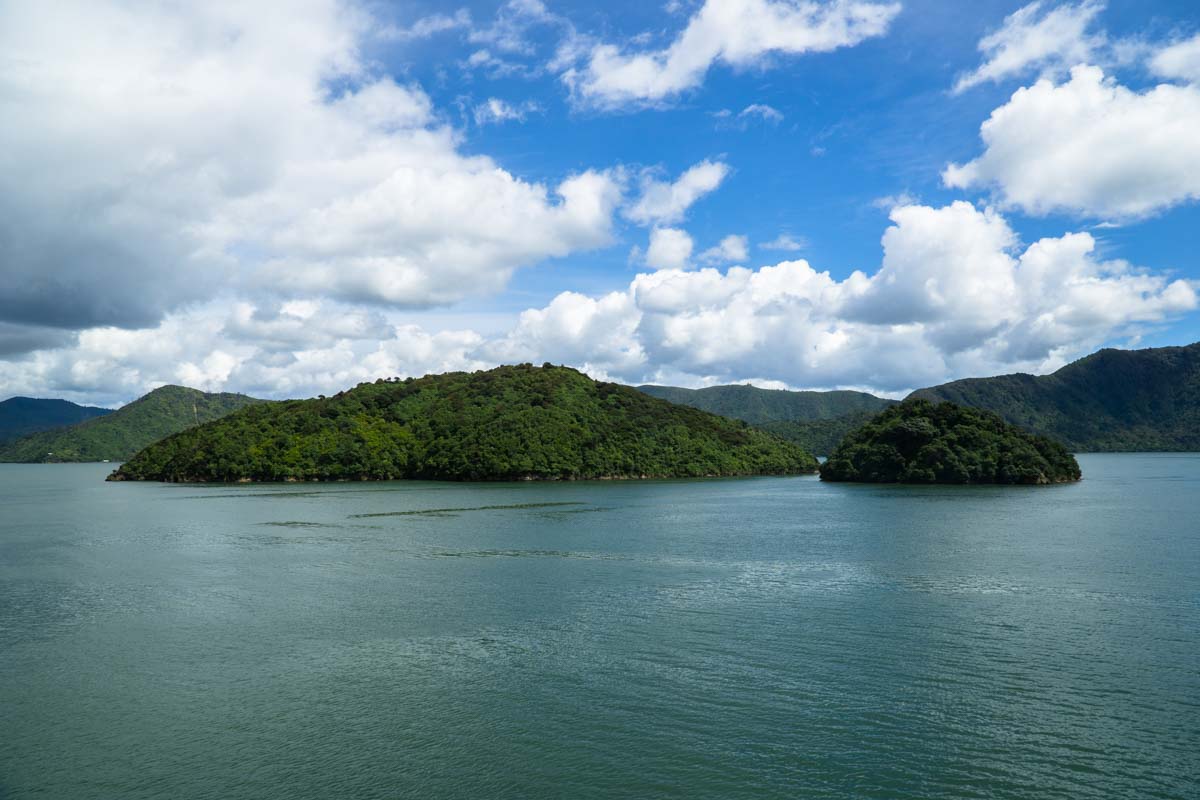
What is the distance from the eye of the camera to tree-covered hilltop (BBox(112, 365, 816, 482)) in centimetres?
13875

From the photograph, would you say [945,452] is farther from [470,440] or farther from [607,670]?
[607,670]

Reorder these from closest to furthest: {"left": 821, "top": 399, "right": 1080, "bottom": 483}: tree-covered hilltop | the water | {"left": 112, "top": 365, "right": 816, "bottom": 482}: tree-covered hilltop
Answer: the water, {"left": 821, "top": 399, "right": 1080, "bottom": 483}: tree-covered hilltop, {"left": 112, "top": 365, "right": 816, "bottom": 482}: tree-covered hilltop

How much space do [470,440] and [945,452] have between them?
83.4m

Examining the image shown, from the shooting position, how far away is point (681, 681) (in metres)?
20.8

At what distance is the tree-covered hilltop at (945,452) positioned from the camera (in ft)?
371

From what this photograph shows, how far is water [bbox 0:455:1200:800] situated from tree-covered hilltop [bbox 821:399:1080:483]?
226 feet

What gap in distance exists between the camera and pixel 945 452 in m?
115

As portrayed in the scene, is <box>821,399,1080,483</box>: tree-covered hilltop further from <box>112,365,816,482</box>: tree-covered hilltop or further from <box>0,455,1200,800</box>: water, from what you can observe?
<box>0,455,1200,800</box>: water

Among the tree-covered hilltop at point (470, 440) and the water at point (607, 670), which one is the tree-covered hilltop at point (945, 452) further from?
the water at point (607, 670)

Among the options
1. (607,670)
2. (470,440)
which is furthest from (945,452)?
(607,670)

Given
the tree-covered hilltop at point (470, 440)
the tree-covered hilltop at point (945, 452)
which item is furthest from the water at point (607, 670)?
the tree-covered hilltop at point (470, 440)

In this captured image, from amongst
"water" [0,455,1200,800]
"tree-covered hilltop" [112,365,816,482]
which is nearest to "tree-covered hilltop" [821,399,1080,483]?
"tree-covered hilltop" [112,365,816,482]

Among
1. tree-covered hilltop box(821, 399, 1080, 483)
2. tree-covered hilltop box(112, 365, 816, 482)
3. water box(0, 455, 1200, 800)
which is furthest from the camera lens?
tree-covered hilltop box(112, 365, 816, 482)

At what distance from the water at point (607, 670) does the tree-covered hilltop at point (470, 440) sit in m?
91.5
